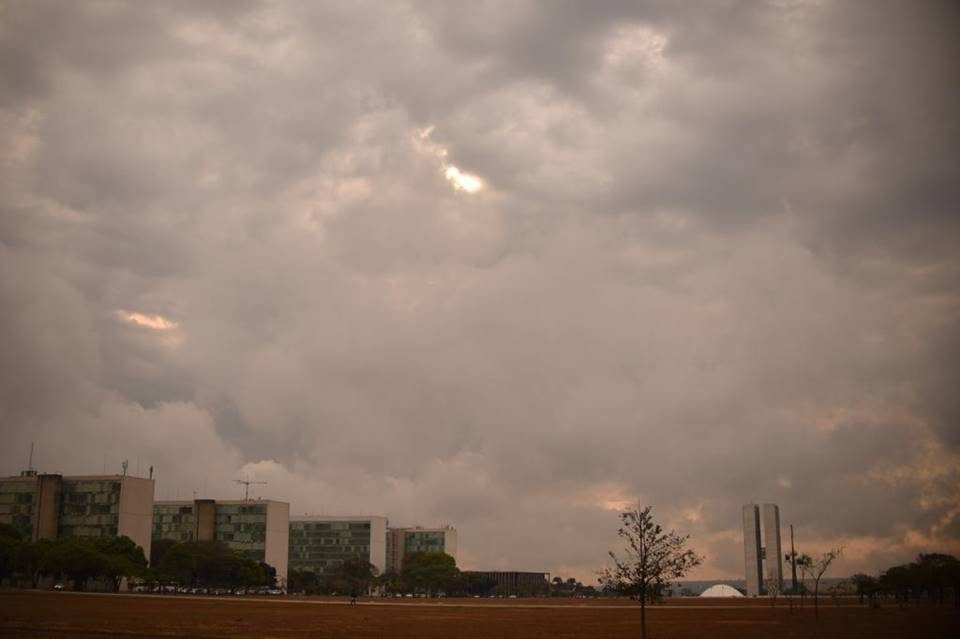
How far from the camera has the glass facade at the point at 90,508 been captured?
180 m

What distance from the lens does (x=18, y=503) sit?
18175cm

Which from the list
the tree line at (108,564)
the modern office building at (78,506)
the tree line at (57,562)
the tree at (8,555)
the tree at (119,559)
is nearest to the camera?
the tree at (8,555)

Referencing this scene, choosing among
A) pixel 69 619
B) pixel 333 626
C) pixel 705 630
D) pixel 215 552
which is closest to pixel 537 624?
pixel 705 630

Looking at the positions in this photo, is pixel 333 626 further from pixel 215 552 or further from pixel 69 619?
pixel 215 552

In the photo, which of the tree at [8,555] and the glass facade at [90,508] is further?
the glass facade at [90,508]

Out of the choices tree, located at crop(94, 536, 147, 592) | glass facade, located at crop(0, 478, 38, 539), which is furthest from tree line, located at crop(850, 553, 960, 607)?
glass facade, located at crop(0, 478, 38, 539)

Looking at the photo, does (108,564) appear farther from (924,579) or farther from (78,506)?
(924,579)

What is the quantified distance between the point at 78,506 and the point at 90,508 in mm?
3083

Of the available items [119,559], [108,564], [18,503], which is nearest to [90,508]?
[18,503]

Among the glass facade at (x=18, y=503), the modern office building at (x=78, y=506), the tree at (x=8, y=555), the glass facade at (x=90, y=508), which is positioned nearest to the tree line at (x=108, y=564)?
the tree at (x=8, y=555)

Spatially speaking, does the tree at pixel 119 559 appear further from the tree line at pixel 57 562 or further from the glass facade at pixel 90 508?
the glass facade at pixel 90 508

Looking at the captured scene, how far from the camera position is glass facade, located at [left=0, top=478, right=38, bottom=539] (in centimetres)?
18038

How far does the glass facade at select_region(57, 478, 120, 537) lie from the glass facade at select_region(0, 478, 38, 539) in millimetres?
5777

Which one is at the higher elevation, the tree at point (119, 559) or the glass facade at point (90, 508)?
the glass facade at point (90, 508)
